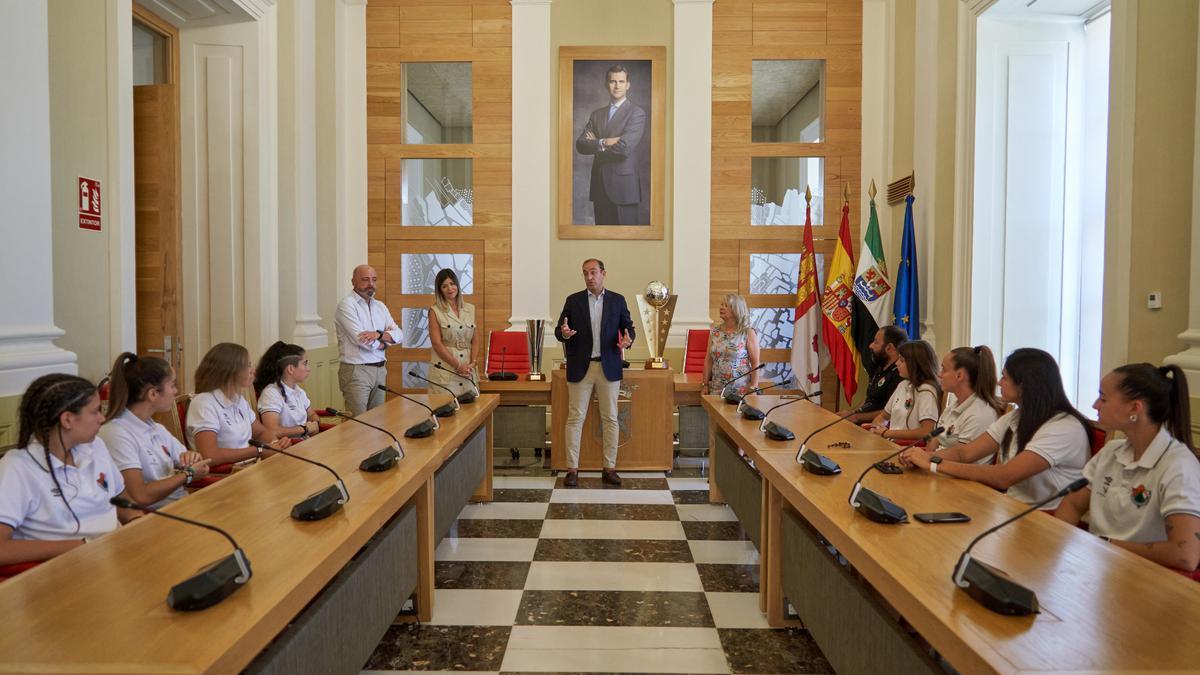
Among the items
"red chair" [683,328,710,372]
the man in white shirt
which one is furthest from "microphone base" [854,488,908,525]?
"red chair" [683,328,710,372]

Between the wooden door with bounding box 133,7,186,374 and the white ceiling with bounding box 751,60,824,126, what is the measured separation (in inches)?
178

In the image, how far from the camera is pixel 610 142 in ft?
21.9

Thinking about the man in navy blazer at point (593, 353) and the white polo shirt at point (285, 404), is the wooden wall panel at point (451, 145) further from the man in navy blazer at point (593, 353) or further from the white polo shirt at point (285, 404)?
the white polo shirt at point (285, 404)

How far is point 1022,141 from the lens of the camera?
494 cm

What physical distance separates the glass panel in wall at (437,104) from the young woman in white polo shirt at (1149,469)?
569 centimetres

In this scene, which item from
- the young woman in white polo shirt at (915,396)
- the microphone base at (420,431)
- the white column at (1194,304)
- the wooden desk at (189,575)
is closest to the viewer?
the wooden desk at (189,575)

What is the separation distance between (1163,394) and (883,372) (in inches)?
93.2

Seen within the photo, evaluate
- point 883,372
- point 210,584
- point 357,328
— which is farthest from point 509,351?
point 210,584

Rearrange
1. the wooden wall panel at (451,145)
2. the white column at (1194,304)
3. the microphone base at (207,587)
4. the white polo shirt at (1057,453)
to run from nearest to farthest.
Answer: the microphone base at (207,587)
the white polo shirt at (1057,453)
the white column at (1194,304)
the wooden wall panel at (451,145)

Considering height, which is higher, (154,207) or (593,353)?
(154,207)

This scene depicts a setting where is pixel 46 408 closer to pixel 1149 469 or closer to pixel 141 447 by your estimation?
pixel 141 447

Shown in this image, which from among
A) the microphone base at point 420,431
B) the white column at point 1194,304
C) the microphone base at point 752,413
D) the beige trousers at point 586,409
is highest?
the white column at point 1194,304

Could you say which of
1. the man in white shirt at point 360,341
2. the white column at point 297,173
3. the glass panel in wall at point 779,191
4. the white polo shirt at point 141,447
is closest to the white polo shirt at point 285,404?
the white polo shirt at point 141,447

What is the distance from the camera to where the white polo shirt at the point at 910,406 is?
3594 millimetres
